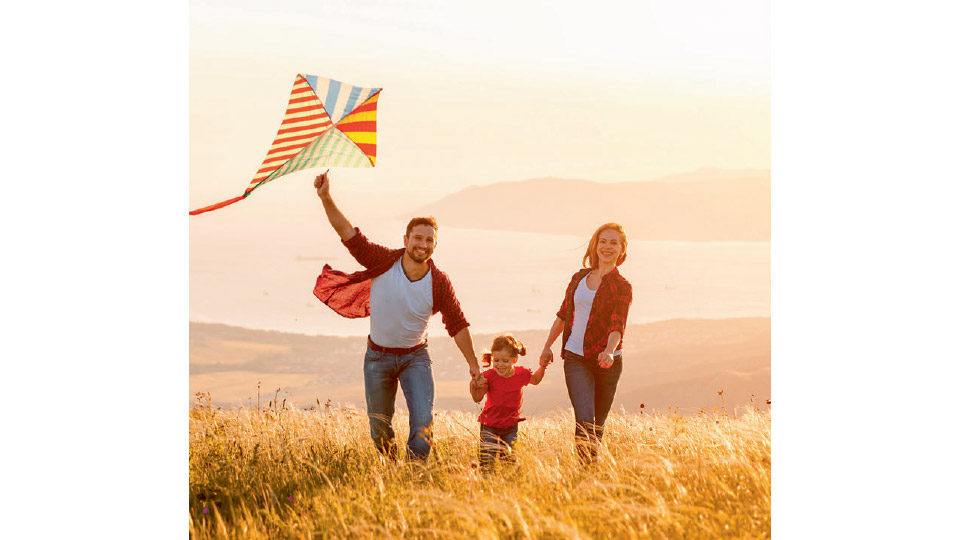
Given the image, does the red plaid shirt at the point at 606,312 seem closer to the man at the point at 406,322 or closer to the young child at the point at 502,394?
the young child at the point at 502,394

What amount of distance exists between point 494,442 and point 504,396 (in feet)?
1.26

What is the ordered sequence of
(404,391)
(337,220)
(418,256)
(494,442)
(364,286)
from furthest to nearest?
(494,442), (364,286), (404,391), (418,256), (337,220)

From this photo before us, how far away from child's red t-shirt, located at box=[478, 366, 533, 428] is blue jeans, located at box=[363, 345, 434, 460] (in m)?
0.48

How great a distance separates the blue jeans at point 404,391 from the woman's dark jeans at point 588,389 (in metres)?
1.13

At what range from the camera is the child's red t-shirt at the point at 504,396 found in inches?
254

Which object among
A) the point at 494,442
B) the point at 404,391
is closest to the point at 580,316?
the point at 494,442

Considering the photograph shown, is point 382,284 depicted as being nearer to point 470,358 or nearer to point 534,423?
point 470,358

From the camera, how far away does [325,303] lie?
21.2 ft

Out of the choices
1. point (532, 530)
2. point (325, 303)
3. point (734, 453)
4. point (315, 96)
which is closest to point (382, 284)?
point (325, 303)

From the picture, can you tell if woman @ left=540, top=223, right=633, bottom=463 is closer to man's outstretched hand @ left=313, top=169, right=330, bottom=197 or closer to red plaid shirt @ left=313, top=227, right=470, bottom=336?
red plaid shirt @ left=313, top=227, right=470, bottom=336

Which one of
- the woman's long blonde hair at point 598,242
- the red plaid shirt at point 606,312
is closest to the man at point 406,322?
the red plaid shirt at point 606,312

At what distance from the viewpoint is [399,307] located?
6.15 m

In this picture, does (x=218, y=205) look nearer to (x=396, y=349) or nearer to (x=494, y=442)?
(x=396, y=349)

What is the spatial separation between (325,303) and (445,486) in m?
1.71
